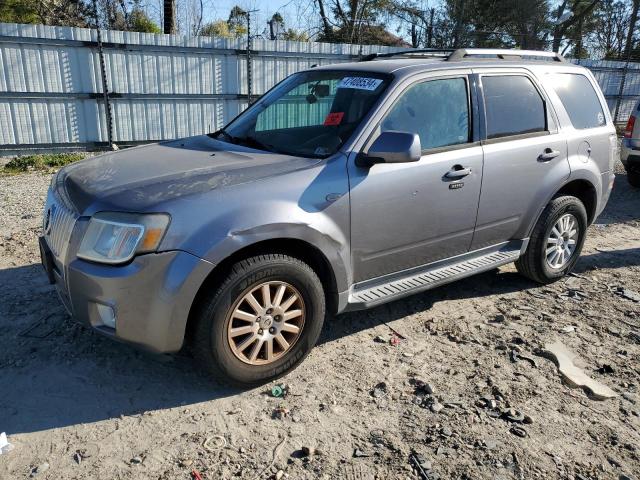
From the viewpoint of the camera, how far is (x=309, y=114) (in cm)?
398

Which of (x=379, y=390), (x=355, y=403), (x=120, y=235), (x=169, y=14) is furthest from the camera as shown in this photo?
(x=169, y=14)

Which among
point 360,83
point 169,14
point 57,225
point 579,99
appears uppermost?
point 169,14

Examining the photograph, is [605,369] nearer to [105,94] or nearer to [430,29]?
[105,94]

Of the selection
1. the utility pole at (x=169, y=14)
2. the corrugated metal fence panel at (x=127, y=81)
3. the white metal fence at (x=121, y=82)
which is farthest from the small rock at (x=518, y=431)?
the utility pole at (x=169, y=14)

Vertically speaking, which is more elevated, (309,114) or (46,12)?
(46,12)

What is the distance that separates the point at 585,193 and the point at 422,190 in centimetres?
222

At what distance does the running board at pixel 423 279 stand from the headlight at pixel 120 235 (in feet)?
4.42

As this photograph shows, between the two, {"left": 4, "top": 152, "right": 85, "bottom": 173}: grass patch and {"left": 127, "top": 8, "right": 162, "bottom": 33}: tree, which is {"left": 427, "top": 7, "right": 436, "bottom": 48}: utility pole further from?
{"left": 4, "top": 152, "right": 85, "bottom": 173}: grass patch

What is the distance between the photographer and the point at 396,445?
9.11 ft

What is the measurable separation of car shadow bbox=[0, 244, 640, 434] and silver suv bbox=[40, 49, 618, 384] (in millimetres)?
390

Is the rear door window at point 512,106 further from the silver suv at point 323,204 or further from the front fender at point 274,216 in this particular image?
the front fender at point 274,216

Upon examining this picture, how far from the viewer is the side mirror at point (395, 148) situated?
3260 millimetres

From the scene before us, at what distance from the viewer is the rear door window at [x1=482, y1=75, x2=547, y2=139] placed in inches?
162

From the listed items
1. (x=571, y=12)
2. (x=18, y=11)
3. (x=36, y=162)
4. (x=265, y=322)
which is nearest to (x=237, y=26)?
(x=18, y=11)
